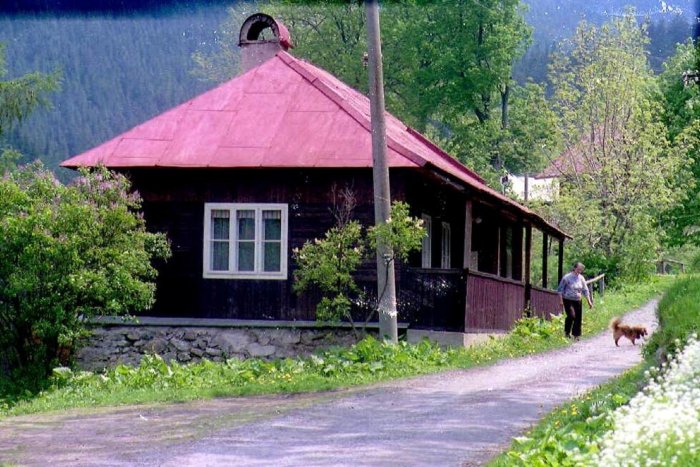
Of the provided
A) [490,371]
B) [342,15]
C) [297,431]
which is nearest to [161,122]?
[490,371]

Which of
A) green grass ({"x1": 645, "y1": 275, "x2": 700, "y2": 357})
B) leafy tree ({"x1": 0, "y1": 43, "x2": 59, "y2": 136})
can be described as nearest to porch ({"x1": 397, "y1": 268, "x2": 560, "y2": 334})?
green grass ({"x1": 645, "y1": 275, "x2": 700, "y2": 357})

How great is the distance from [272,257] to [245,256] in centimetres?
53

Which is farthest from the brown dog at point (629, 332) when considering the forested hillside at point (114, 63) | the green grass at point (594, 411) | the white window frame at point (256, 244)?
the white window frame at point (256, 244)

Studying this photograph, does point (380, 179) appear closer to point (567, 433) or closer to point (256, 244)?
point (256, 244)

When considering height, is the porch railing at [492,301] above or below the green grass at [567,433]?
above

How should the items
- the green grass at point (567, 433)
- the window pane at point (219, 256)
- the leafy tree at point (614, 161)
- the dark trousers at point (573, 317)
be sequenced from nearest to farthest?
1. the green grass at point (567, 433)
2. the window pane at point (219, 256)
3. the dark trousers at point (573, 317)
4. the leafy tree at point (614, 161)

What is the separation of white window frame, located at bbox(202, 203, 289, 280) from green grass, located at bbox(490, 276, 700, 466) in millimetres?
8117

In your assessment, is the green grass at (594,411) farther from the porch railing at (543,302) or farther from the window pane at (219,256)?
the porch railing at (543,302)

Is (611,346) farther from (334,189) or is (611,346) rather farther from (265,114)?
(265,114)

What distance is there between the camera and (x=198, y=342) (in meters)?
21.6

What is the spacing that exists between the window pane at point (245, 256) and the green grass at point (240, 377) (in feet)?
10.9

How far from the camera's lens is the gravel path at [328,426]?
10.4 m

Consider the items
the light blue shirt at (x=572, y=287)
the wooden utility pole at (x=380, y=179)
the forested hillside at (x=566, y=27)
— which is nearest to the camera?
the wooden utility pole at (x=380, y=179)

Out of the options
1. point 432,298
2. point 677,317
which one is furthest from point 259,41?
point 677,317
